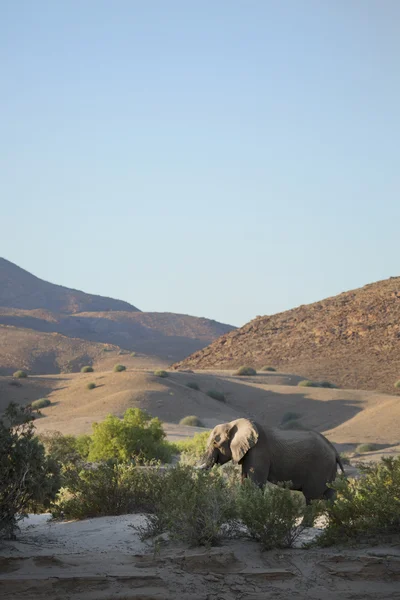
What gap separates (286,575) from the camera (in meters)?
8.65

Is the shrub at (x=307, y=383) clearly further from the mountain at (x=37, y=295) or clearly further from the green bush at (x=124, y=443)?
the mountain at (x=37, y=295)

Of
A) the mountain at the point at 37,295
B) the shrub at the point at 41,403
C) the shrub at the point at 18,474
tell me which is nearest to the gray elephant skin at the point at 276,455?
the shrub at the point at 18,474

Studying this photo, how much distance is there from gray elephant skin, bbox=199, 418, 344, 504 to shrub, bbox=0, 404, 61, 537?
2.82m

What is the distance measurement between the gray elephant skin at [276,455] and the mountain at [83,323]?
77.1m

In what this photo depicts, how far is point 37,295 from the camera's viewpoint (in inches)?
6230

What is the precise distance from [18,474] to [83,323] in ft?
425

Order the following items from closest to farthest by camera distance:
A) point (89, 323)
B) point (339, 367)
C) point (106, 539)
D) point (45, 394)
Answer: point (106, 539), point (45, 394), point (339, 367), point (89, 323)

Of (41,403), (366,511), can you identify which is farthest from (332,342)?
(366,511)

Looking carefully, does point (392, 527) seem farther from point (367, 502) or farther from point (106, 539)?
point (106, 539)

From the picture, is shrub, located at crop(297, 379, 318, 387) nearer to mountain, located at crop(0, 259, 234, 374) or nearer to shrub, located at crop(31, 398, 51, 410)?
shrub, located at crop(31, 398, 51, 410)

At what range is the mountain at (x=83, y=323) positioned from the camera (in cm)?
10080

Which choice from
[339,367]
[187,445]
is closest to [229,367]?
[339,367]

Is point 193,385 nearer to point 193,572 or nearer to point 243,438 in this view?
point 243,438

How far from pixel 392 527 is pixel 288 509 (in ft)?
3.72
